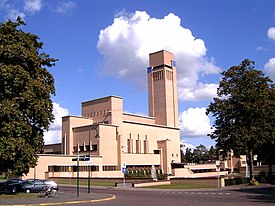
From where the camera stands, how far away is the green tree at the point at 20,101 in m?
27.0

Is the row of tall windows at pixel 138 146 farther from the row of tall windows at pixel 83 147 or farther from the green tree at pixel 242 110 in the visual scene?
the green tree at pixel 242 110

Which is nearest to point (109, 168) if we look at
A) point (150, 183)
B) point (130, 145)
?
point (130, 145)

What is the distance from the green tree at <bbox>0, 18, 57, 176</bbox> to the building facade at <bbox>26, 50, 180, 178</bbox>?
31982mm

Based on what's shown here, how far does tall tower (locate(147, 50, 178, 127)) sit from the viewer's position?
12479cm

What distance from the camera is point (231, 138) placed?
4328 cm

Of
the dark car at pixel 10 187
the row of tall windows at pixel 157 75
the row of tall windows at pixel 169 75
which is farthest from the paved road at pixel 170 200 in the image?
the row of tall windows at pixel 169 75

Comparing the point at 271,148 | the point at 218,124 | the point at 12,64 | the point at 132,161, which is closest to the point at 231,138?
the point at 218,124

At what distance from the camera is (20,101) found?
91.5ft

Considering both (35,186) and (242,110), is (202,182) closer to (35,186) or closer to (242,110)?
(242,110)

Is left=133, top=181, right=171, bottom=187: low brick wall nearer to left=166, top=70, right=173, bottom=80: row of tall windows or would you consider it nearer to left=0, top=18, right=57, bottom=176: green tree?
left=0, top=18, right=57, bottom=176: green tree

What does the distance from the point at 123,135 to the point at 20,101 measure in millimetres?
71277

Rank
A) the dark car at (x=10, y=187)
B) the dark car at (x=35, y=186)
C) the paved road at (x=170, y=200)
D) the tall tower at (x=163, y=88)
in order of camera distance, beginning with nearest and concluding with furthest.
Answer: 1. the paved road at (x=170, y=200)
2. the dark car at (x=10, y=187)
3. the dark car at (x=35, y=186)
4. the tall tower at (x=163, y=88)

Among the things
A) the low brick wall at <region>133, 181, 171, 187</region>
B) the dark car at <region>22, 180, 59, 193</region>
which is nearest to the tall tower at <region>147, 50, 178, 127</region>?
the low brick wall at <region>133, 181, 171, 187</region>

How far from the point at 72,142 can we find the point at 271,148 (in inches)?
2068
